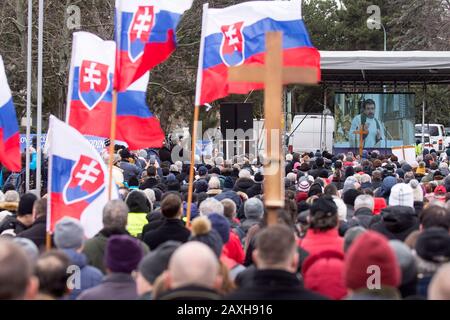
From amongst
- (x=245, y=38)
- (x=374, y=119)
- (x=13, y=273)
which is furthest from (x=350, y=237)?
(x=374, y=119)

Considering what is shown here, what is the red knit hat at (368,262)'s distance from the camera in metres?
5.47

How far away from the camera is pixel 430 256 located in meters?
6.25

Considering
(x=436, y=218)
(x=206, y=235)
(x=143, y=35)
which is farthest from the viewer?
(x=143, y=35)

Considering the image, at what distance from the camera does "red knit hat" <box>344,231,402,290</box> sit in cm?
547

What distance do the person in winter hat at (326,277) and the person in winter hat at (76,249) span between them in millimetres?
1459

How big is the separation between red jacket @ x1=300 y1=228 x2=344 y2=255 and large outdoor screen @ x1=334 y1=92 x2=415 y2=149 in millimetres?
24131

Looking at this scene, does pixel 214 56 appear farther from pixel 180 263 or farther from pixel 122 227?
pixel 180 263

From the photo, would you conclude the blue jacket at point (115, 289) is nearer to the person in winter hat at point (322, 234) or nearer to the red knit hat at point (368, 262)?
the red knit hat at point (368, 262)

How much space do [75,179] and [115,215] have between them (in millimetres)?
1010

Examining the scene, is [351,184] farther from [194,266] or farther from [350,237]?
[194,266]

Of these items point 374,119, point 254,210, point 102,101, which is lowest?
point 254,210

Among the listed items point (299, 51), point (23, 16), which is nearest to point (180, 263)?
point (299, 51)

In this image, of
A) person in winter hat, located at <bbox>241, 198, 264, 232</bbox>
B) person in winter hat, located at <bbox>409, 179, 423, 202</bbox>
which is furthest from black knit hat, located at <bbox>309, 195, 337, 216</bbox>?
person in winter hat, located at <bbox>409, 179, 423, 202</bbox>

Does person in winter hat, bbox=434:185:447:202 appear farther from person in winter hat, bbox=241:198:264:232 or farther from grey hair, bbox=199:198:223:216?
grey hair, bbox=199:198:223:216
